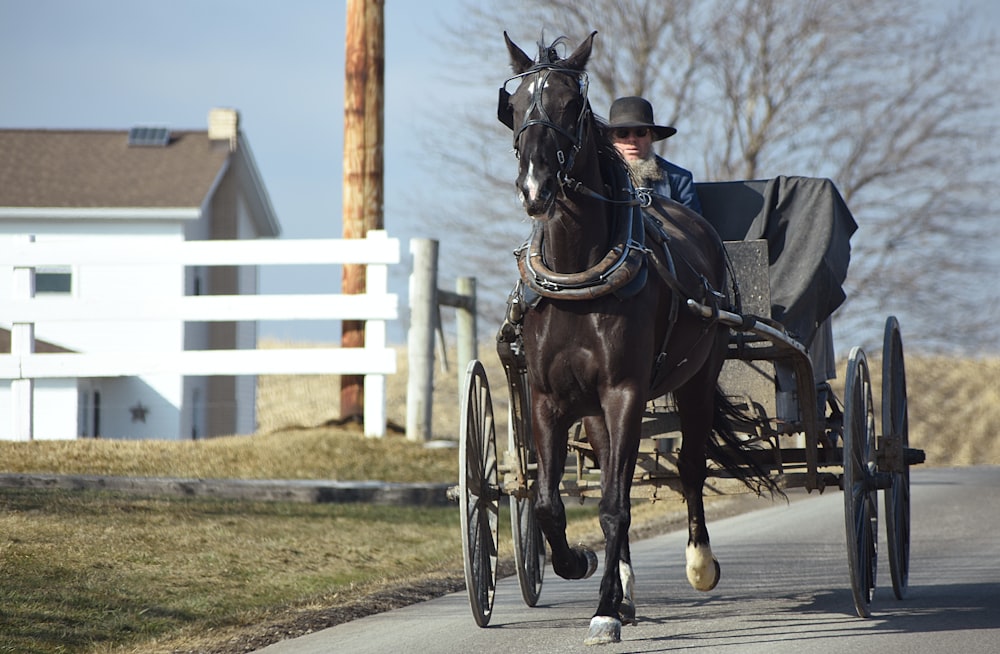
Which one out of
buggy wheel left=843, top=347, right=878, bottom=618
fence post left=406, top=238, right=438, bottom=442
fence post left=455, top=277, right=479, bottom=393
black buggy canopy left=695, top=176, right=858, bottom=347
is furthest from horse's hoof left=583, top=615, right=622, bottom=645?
fence post left=455, top=277, right=479, bottom=393

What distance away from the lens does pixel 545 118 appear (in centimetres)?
582

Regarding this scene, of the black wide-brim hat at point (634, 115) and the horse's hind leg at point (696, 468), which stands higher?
the black wide-brim hat at point (634, 115)

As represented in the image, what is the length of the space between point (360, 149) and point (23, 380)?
13.8 ft

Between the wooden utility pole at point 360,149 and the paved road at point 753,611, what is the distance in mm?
4493

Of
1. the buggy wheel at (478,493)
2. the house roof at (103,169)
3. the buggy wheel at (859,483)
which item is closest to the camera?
the buggy wheel at (859,483)

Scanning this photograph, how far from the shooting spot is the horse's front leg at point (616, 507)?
593cm

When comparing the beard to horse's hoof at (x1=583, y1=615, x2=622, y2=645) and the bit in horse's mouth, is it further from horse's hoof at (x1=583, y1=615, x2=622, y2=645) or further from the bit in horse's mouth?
horse's hoof at (x1=583, y1=615, x2=622, y2=645)

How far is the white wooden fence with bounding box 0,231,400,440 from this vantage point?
12562mm

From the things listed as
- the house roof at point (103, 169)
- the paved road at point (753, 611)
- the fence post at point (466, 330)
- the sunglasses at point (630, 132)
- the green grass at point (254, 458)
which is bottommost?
the paved road at point (753, 611)

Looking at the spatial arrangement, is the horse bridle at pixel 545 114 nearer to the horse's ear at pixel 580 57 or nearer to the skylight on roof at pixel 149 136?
the horse's ear at pixel 580 57

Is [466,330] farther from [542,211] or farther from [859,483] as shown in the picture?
[542,211]

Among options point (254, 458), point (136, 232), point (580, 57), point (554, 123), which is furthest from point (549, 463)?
point (136, 232)

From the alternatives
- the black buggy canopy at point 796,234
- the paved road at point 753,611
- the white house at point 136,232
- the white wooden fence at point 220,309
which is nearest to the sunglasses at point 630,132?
the black buggy canopy at point 796,234

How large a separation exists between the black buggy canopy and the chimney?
17.6 metres
